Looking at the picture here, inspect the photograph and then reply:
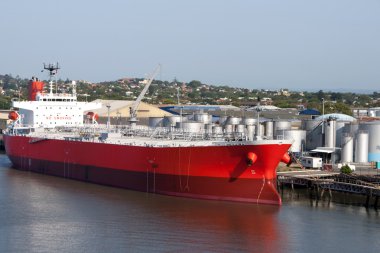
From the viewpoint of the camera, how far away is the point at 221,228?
76.9ft

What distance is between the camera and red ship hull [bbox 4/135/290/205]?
26.9 metres

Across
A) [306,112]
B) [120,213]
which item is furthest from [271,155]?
[306,112]

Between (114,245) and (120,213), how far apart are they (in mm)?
4342

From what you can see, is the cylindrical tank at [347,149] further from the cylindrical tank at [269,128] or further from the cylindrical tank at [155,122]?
the cylindrical tank at [155,122]

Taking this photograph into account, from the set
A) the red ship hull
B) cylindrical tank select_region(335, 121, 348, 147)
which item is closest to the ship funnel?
the red ship hull

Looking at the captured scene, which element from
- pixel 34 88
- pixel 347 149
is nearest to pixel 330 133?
pixel 347 149

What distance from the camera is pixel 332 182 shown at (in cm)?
2953

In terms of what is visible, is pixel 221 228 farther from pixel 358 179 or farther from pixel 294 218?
pixel 358 179

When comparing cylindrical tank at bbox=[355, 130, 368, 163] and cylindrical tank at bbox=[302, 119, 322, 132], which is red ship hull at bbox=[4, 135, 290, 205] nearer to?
cylindrical tank at bbox=[355, 130, 368, 163]

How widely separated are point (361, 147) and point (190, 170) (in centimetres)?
1173

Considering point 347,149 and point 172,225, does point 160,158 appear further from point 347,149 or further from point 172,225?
point 347,149

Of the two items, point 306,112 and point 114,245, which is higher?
point 306,112

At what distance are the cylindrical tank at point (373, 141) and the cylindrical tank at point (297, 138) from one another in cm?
401

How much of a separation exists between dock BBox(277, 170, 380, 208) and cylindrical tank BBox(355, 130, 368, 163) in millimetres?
3922
